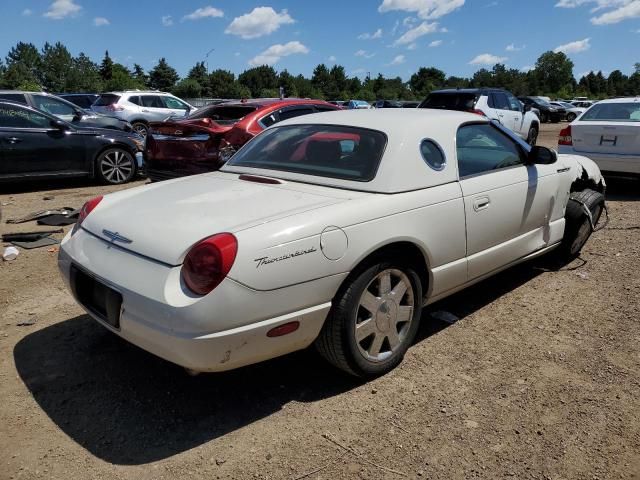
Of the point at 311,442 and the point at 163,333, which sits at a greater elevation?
the point at 163,333

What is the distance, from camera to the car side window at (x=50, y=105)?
10.8m

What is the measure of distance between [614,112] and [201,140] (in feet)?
20.7

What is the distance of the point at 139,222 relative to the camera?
2770mm

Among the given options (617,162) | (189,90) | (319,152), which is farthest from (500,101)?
(189,90)

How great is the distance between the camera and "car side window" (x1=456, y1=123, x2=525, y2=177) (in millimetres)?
3645

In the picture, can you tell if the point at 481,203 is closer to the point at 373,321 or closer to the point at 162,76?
the point at 373,321

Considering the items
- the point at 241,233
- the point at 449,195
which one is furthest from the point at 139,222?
the point at 449,195

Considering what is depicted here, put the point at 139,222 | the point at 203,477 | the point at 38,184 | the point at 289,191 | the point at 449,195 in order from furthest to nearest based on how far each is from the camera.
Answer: the point at 38,184
the point at 449,195
the point at 289,191
the point at 139,222
the point at 203,477

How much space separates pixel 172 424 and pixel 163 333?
60cm

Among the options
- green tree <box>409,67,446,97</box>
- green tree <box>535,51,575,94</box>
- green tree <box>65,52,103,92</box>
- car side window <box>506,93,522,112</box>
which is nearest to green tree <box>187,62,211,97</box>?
green tree <box>65,52,103,92</box>

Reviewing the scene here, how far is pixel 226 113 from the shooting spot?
294 inches

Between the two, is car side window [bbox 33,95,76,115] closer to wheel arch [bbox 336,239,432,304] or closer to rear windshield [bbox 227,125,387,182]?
rear windshield [bbox 227,125,387,182]

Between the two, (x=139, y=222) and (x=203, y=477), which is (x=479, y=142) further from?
(x=203, y=477)

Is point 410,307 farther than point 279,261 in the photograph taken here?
Yes
